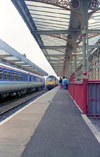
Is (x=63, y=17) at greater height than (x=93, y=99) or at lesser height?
greater

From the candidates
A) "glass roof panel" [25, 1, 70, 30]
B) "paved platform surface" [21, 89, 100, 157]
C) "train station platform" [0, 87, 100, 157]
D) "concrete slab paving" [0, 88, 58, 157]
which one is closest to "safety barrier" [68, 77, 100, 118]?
"train station platform" [0, 87, 100, 157]

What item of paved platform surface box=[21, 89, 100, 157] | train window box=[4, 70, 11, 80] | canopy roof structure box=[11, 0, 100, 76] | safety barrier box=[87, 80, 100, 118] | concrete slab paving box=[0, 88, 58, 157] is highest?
canopy roof structure box=[11, 0, 100, 76]

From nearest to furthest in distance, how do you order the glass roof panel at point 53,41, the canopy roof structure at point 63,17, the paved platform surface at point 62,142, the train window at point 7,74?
1. the paved platform surface at point 62,142
2. the canopy roof structure at point 63,17
3. the train window at point 7,74
4. the glass roof panel at point 53,41

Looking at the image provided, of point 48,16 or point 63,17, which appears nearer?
point 63,17

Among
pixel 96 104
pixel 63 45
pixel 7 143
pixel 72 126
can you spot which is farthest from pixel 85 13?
pixel 63 45

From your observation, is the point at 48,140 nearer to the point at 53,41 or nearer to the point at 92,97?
the point at 92,97

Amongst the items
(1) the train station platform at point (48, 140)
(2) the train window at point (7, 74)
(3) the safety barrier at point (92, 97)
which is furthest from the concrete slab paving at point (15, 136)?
(2) the train window at point (7, 74)

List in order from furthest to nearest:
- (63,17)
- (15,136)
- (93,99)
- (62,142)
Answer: (63,17), (93,99), (15,136), (62,142)

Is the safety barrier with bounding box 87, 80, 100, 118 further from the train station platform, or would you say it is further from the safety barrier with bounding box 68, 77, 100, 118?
the train station platform

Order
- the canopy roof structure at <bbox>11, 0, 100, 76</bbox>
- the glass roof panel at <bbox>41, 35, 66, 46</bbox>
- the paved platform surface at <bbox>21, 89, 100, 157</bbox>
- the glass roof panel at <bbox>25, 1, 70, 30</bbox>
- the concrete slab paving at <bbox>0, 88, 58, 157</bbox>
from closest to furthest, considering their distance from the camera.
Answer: the paved platform surface at <bbox>21, 89, 100, 157</bbox> < the concrete slab paving at <bbox>0, 88, 58, 157</bbox> < the canopy roof structure at <bbox>11, 0, 100, 76</bbox> < the glass roof panel at <bbox>25, 1, 70, 30</bbox> < the glass roof panel at <bbox>41, 35, 66, 46</bbox>

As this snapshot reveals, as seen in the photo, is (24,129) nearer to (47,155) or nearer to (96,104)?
(47,155)

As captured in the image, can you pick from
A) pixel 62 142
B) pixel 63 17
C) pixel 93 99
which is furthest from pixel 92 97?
pixel 63 17

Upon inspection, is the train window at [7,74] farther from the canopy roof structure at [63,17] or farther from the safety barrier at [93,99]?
the safety barrier at [93,99]

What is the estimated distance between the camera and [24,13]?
13523 millimetres
